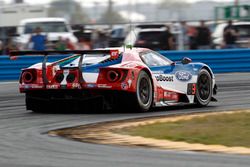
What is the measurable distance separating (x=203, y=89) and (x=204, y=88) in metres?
0.03

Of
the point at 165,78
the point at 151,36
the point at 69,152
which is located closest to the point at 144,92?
the point at 165,78

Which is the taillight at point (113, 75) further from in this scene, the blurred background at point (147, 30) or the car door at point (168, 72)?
the blurred background at point (147, 30)

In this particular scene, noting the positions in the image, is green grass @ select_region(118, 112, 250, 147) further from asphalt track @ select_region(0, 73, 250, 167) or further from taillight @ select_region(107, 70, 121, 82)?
taillight @ select_region(107, 70, 121, 82)

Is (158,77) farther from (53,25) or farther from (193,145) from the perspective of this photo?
(53,25)

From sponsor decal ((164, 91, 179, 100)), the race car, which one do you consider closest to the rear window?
sponsor decal ((164, 91, 179, 100))

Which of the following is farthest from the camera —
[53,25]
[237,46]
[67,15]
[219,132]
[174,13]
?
[67,15]

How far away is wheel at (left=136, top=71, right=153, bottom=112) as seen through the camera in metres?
11.5

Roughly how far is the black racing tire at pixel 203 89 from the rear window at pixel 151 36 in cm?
940

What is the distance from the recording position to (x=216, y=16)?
25234 mm

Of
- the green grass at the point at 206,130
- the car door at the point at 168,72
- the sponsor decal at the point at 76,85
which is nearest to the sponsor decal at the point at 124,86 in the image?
the sponsor decal at the point at 76,85

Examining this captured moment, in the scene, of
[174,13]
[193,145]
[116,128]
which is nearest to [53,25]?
[174,13]

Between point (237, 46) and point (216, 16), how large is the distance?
3.21 metres

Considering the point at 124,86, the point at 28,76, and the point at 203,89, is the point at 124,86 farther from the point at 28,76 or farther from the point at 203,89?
the point at 203,89

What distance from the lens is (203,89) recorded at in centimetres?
1291
